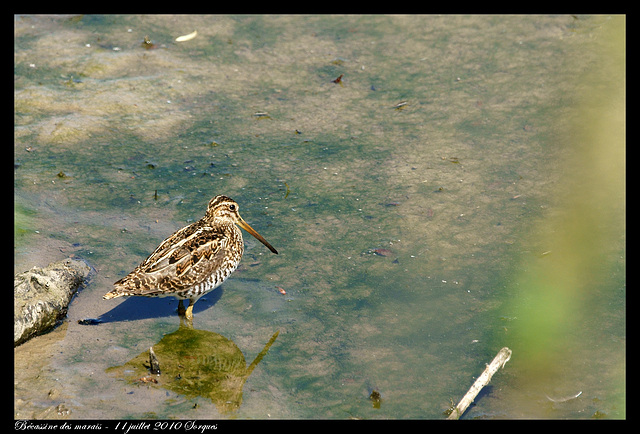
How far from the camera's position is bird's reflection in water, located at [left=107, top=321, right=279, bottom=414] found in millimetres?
6402

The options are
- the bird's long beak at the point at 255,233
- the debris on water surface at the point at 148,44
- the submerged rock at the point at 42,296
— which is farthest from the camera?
the debris on water surface at the point at 148,44

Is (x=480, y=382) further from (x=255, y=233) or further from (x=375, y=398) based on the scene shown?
(x=255, y=233)

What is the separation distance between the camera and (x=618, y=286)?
25.1ft

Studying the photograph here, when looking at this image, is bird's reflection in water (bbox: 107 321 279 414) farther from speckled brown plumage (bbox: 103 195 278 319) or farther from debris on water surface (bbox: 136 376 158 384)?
speckled brown plumage (bbox: 103 195 278 319)

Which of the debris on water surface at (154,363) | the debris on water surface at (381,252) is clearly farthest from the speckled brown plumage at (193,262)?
the debris on water surface at (381,252)

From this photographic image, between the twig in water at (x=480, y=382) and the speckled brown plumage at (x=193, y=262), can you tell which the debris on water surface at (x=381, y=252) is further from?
the twig in water at (x=480, y=382)

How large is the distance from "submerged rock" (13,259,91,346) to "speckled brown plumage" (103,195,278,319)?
0.68 meters

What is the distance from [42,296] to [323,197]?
149 inches

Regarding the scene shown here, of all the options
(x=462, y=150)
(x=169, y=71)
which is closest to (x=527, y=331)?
(x=462, y=150)

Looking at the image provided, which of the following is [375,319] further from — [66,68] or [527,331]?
[66,68]

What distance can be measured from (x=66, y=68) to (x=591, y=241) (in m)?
9.00

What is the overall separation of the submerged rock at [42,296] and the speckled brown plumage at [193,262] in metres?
0.68

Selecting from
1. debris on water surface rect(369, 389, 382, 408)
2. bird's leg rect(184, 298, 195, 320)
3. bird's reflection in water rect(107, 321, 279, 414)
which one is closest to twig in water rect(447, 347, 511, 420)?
debris on water surface rect(369, 389, 382, 408)

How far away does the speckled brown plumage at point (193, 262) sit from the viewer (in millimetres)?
7031
